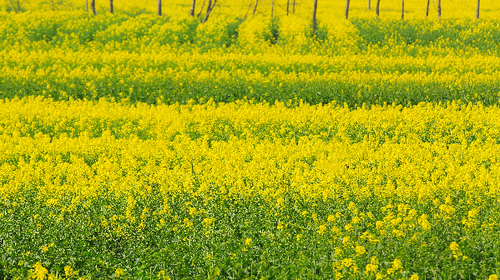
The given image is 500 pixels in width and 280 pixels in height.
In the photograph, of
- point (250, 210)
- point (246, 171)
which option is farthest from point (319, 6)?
point (250, 210)

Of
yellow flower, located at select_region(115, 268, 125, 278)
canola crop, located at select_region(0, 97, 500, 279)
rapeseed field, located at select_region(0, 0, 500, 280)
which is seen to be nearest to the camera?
yellow flower, located at select_region(115, 268, 125, 278)

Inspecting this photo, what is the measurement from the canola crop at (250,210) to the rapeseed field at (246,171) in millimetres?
34

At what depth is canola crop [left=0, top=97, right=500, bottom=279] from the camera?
5945 millimetres

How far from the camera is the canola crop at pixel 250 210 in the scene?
234 inches

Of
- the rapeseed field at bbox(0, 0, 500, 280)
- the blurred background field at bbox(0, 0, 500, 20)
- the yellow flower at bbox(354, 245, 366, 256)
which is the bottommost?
the rapeseed field at bbox(0, 0, 500, 280)

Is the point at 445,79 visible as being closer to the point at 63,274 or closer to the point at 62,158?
the point at 62,158

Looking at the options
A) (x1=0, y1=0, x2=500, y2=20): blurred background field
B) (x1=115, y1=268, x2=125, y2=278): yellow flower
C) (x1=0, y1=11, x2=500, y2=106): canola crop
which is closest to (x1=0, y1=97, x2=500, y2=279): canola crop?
(x1=115, y1=268, x2=125, y2=278): yellow flower

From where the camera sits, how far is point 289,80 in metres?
19.4

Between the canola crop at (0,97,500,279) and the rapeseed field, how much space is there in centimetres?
3

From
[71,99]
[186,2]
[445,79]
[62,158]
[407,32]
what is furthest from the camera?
[186,2]

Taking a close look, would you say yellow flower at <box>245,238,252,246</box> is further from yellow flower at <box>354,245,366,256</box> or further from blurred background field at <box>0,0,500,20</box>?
blurred background field at <box>0,0,500,20</box>

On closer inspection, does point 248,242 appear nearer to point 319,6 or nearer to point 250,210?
point 250,210

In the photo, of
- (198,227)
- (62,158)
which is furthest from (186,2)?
(198,227)

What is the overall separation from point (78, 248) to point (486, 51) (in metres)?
26.4
